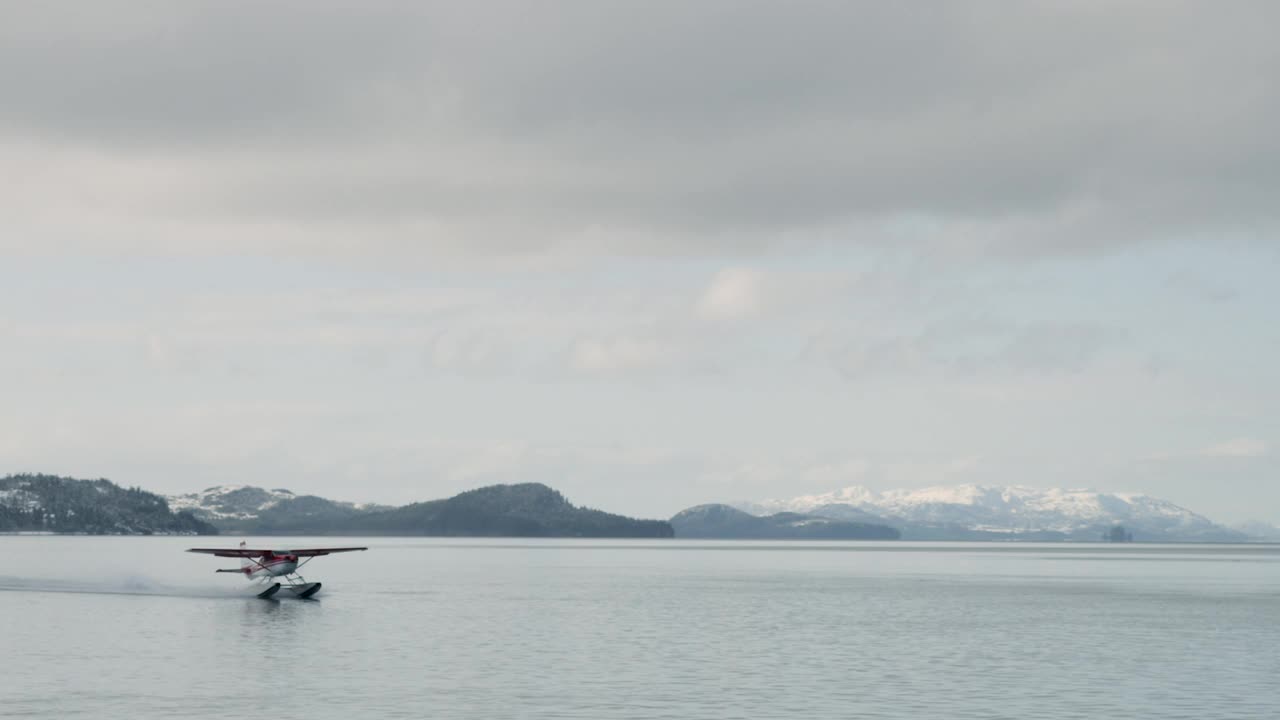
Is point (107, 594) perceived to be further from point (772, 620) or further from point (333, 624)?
point (772, 620)

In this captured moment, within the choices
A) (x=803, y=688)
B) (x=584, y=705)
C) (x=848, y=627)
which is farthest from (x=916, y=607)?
(x=584, y=705)

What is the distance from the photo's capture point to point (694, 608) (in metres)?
124

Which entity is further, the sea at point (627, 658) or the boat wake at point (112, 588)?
the boat wake at point (112, 588)

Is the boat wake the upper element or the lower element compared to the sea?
upper

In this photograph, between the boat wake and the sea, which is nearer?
the sea

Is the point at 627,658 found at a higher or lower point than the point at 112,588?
lower

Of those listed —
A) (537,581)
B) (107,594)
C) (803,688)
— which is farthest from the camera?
(537,581)

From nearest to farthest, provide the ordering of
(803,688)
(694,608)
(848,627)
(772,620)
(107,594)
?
(803,688)
(848,627)
(772,620)
(694,608)
(107,594)

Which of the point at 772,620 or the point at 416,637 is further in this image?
the point at 772,620

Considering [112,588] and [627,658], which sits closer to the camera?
[627,658]

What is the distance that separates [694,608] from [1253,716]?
70557 mm

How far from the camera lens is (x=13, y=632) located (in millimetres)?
91500

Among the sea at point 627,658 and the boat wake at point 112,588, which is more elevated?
the boat wake at point 112,588

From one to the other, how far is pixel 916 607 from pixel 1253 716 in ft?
244
